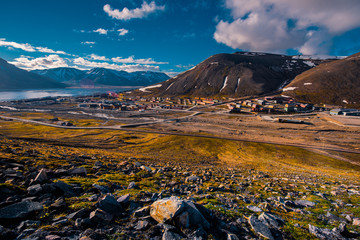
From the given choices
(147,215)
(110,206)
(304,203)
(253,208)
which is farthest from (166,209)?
(304,203)

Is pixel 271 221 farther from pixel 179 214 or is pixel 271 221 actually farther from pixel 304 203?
pixel 304 203

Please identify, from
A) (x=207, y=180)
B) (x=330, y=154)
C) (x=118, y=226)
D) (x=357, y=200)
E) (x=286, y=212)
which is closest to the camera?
(x=118, y=226)

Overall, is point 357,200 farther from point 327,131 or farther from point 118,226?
point 327,131

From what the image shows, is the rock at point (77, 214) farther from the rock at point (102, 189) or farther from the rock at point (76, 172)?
the rock at point (76, 172)

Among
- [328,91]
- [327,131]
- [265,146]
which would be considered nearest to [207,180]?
[265,146]

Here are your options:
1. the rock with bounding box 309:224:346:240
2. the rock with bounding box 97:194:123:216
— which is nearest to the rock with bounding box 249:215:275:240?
the rock with bounding box 309:224:346:240

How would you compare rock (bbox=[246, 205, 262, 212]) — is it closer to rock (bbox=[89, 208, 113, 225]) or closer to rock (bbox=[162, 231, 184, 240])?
rock (bbox=[162, 231, 184, 240])

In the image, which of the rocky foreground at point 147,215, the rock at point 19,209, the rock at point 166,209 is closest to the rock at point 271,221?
the rocky foreground at point 147,215
